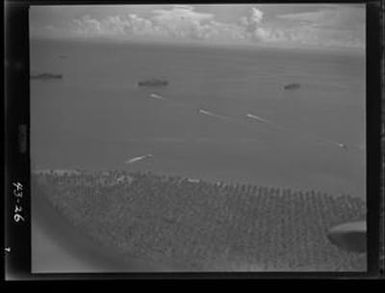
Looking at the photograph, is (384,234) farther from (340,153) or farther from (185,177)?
(185,177)

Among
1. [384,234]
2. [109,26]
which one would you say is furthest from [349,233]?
[109,26]

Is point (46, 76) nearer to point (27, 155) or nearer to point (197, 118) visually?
point (27, 155)

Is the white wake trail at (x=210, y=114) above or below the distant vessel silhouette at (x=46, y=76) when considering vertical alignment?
below

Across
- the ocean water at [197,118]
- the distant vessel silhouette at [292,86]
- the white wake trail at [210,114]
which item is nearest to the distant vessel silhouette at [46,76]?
the ocean water at [197,118]

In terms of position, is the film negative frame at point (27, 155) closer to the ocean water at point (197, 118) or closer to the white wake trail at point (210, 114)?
the ocean water at point (197, 118)

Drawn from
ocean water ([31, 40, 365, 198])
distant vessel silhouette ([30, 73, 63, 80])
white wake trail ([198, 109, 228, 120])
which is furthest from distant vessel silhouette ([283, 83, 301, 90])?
distant vessel silhouette ([30, 73, 63, 80])

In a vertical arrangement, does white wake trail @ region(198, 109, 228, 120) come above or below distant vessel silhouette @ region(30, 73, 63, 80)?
below

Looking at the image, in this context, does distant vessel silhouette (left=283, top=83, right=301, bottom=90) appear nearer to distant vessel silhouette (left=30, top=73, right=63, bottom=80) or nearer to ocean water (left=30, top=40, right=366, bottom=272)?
ocean water (left=30, top=40, right=366, bottom=272)
